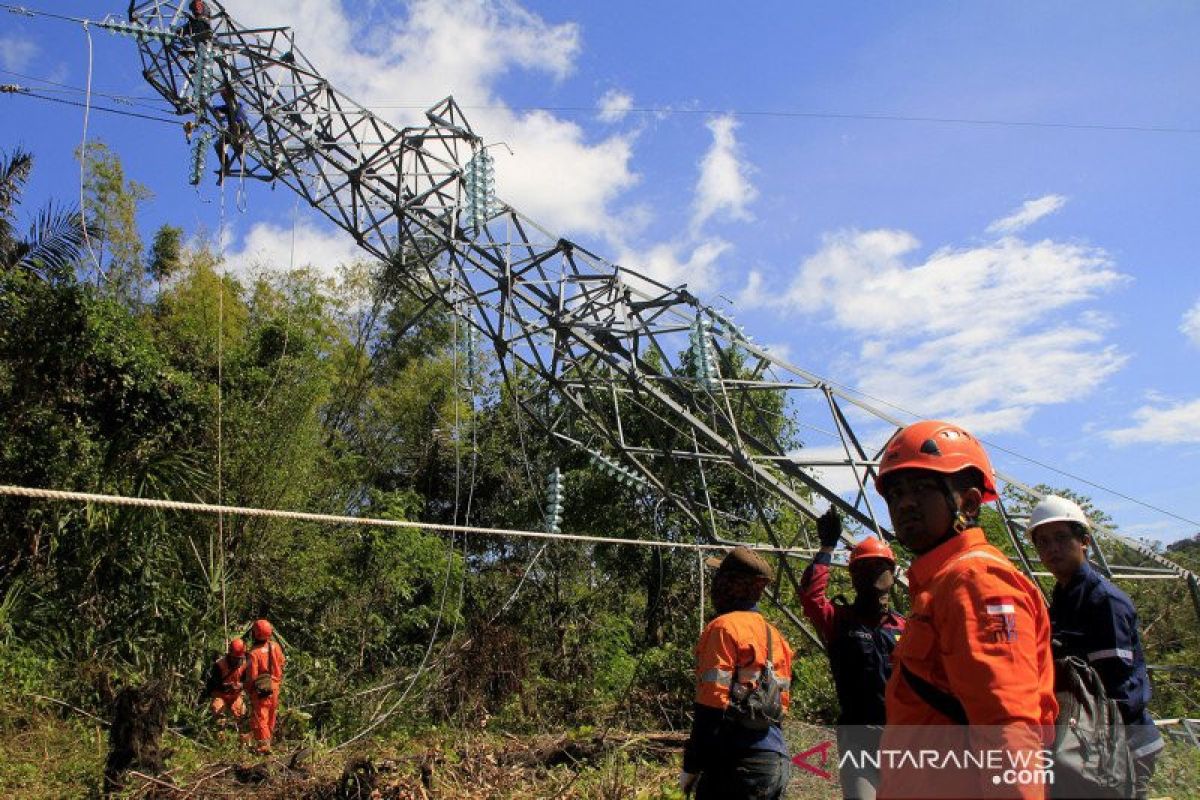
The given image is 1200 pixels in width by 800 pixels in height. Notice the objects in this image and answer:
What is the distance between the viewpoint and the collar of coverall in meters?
1.93

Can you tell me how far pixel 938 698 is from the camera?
5.97 feet

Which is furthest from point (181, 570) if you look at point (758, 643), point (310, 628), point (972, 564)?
point (972, 564)

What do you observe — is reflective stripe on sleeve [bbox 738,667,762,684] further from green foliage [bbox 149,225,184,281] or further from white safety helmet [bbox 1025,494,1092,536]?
green foliage [bbox 149,225,184,281]

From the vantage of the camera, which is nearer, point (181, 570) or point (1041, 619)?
point (1041, 619)

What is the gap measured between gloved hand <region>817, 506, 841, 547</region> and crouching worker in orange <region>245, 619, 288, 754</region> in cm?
641

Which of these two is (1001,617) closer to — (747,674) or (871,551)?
(747,674)

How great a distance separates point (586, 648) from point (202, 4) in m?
10.3

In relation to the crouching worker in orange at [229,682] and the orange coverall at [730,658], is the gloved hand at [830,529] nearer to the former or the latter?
the orange coverall at [730,658]

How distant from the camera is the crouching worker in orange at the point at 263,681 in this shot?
332 inches

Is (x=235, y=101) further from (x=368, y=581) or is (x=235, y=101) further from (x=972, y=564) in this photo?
(x=972, y=564)

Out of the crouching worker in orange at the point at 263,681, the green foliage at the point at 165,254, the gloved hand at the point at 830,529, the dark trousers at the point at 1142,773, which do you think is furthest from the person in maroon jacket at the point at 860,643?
the green foliage at the point at 165,254

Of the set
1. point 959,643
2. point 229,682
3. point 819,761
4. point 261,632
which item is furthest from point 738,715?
point 229,682

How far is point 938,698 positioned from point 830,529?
2.24 meters

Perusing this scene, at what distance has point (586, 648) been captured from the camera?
527 inches
